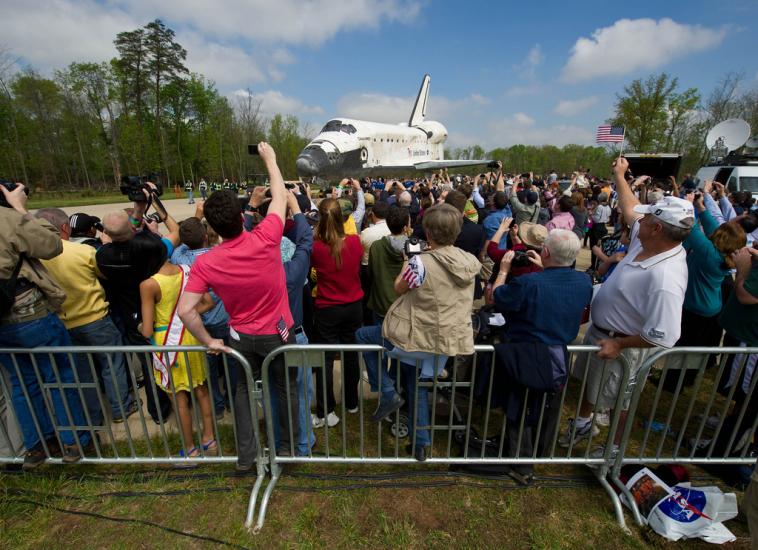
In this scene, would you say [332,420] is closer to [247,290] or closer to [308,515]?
[308,515]

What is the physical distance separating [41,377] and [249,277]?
2067 millimetres

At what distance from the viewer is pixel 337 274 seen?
3379 millimetres

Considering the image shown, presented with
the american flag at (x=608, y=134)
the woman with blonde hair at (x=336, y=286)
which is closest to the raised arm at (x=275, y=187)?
the woman with blonde hair at (x=336, y=286)

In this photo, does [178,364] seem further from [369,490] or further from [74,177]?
[74,177]

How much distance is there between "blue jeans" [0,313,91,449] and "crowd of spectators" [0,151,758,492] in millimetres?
12

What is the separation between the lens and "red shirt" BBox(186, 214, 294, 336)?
2289 mm

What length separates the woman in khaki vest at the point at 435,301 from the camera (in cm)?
229

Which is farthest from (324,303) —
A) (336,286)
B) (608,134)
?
(608,134)

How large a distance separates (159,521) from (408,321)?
7.84 feet

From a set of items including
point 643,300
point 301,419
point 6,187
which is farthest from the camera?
point 301,419

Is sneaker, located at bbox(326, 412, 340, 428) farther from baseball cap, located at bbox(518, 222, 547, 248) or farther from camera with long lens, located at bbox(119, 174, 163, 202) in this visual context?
camera with long lens, located at bbox(119, 174, 163, 202)

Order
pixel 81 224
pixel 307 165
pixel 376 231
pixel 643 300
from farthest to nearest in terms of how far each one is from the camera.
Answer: pixel 307 165 < pixel 376 231 < pixel 81 224 < pixel 643 300

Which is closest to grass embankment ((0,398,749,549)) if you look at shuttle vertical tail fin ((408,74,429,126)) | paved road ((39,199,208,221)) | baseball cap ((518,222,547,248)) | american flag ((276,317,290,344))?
american flag ((276,317,290,344))

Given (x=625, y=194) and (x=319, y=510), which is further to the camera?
(x=625, y=194)
